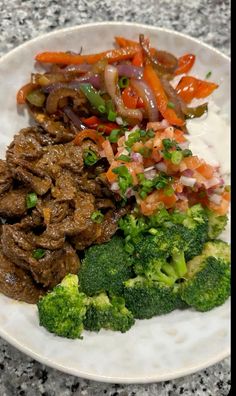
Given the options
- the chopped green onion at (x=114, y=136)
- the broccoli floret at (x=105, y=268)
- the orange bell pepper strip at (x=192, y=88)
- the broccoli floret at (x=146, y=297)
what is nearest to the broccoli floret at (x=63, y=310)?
the broccoli floret at (x=105, y=268)

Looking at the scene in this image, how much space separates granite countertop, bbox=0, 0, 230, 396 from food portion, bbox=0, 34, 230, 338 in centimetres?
40

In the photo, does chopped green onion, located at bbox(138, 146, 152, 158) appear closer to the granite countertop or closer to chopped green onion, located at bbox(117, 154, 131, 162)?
chopped green onion, located at bbox(117, 154, 131, 162)

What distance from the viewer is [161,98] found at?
2930 mm

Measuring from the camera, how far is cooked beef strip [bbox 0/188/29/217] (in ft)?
8.92

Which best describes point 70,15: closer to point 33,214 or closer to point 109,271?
point 33,214

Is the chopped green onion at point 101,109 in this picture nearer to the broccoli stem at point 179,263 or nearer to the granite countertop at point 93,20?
the broccoli stem at point 179,263

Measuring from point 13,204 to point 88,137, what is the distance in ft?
1.70

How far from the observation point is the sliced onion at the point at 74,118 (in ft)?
9.61

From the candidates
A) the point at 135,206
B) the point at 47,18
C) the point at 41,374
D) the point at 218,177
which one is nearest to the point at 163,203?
the point at 135,206

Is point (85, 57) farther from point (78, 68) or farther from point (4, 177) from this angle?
point (4, 177)

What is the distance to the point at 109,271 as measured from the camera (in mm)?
2795

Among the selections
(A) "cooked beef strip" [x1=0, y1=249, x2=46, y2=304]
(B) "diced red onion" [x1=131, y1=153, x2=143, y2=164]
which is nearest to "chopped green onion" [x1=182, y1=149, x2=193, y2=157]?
(B) "diced red onion" [x1=131, y1=153, x2=143, y2=164]

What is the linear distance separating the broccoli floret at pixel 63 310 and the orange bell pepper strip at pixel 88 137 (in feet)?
2.31
